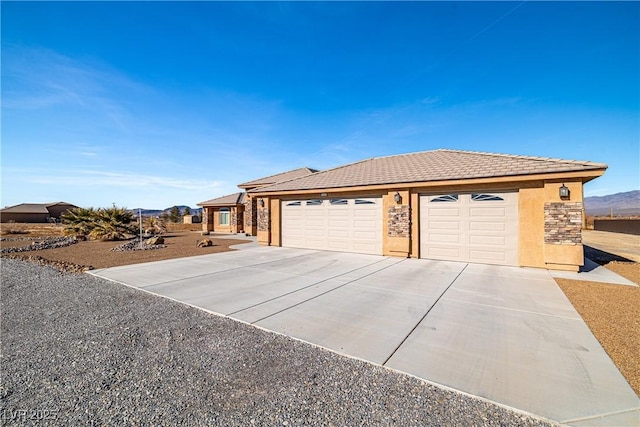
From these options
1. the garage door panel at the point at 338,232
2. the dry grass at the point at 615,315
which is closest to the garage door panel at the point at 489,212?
the dry grass at the point at 615,315

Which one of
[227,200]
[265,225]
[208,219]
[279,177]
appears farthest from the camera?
[208,219]

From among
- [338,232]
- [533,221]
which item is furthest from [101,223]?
[533,221]

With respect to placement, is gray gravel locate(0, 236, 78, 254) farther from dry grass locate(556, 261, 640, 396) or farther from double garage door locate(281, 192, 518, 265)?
dry grass locate(556, 261, 640, 396)

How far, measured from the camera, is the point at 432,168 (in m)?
9.81

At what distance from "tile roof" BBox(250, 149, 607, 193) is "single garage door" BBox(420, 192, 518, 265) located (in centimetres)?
76

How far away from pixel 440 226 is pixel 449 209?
66 cm

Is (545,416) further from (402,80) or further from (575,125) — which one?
(575,125)

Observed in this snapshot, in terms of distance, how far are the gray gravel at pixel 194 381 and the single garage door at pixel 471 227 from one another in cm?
716

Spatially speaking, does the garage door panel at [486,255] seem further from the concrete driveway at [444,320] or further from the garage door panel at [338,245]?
the garage door panel at [338,245]

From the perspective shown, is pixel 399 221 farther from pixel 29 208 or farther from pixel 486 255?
pixel 29 208

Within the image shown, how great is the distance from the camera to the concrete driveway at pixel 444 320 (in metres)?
2.40

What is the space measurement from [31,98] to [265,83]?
894cm

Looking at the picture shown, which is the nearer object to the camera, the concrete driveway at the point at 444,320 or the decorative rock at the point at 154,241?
the concrete driveway at the point at 444,320

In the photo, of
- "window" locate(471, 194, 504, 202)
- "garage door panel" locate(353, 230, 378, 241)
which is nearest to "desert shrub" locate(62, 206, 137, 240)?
"garage door panel" locate(353, 230, 378, 241)
